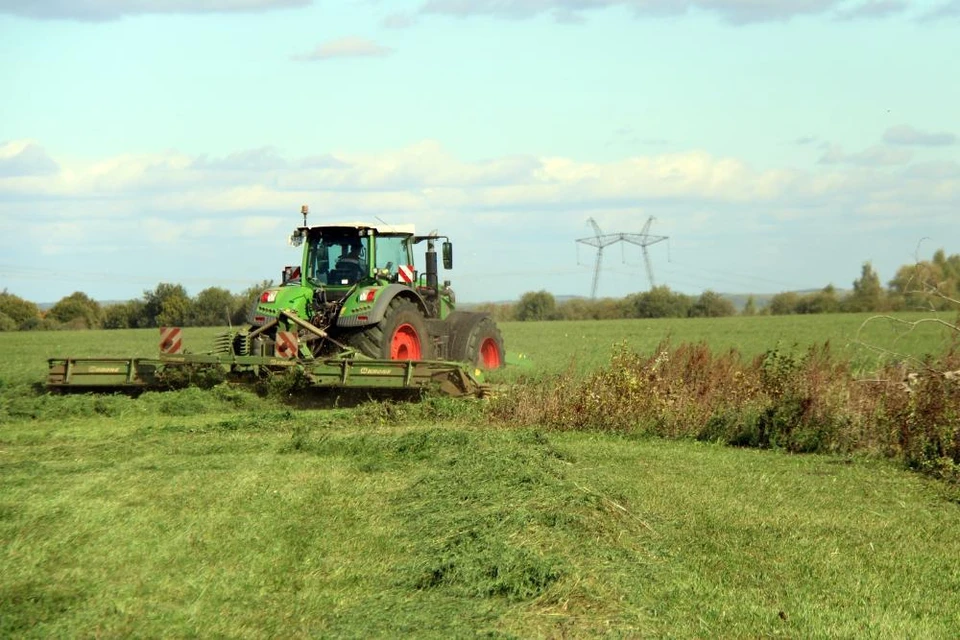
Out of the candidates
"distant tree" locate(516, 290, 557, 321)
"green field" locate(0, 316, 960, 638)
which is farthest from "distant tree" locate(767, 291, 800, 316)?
"green field" locate(0, 316, 960, 638)

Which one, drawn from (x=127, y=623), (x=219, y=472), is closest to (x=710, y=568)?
(x=127, y=623)

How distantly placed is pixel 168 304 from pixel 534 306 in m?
22.5

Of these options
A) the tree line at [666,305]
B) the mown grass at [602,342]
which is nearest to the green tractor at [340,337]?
the mown grass at [602,342]

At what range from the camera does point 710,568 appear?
6523 mm

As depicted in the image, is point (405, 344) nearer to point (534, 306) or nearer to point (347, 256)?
point (347, 256)

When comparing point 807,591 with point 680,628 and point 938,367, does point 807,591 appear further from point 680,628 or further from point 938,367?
point 938,367

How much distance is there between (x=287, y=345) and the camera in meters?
14.8

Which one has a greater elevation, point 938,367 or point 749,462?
point 938,367

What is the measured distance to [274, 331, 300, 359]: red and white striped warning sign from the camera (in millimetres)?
14781

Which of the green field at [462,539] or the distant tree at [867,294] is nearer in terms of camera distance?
the green field at [462,539]

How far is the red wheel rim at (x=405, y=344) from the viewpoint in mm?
15766

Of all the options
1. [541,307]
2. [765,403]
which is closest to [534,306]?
[541,307]

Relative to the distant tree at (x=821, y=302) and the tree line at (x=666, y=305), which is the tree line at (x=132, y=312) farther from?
the distant tree at (x=821, y=302)

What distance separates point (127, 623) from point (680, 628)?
260 centimetres
